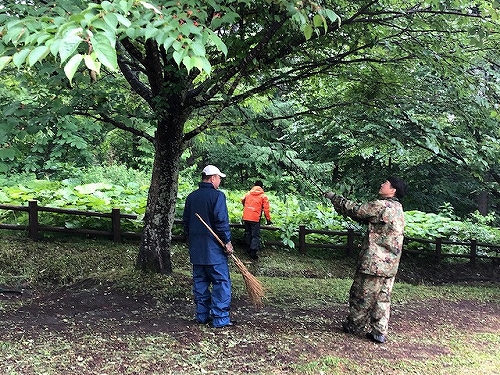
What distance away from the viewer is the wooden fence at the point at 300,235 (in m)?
7.50

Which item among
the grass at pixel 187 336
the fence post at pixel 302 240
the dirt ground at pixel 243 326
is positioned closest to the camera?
the grass at pixel 187 336

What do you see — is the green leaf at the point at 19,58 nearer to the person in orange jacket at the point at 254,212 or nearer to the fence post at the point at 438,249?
the person in orange jacket at the point at 254,212

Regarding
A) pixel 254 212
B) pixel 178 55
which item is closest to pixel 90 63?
pixel 178 55

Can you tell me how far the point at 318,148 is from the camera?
727 cm

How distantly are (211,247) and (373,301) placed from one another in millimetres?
1798

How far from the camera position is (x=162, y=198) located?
19.8 feet

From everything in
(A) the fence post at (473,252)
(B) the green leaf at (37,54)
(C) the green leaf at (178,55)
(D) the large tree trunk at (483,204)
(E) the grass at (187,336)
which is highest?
(C) the green leaf at (178,55)

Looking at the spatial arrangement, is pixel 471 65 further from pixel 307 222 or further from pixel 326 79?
pixel 307 222

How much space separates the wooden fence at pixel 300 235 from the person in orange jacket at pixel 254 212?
37 centimetres

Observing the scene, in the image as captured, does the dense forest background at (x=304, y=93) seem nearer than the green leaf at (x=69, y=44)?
No

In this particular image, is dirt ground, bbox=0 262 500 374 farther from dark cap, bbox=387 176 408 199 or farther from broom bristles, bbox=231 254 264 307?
dark cap, bbox=387 176 408 199

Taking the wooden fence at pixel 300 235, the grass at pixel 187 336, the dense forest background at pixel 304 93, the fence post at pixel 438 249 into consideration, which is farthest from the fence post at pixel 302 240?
the fence post at pixel 438 249

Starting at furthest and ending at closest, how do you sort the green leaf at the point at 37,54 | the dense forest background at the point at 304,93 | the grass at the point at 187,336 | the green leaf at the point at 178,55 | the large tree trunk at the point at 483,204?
the large tree trunk at the point at 483,204 < the dense forest background at the point at 304,93 < the grass at the point at 187,336 < the green leaf at the point at 178,55 < the green leaf at the point at 37,54

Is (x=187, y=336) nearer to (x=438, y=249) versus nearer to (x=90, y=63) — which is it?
(x=90, y=63)
